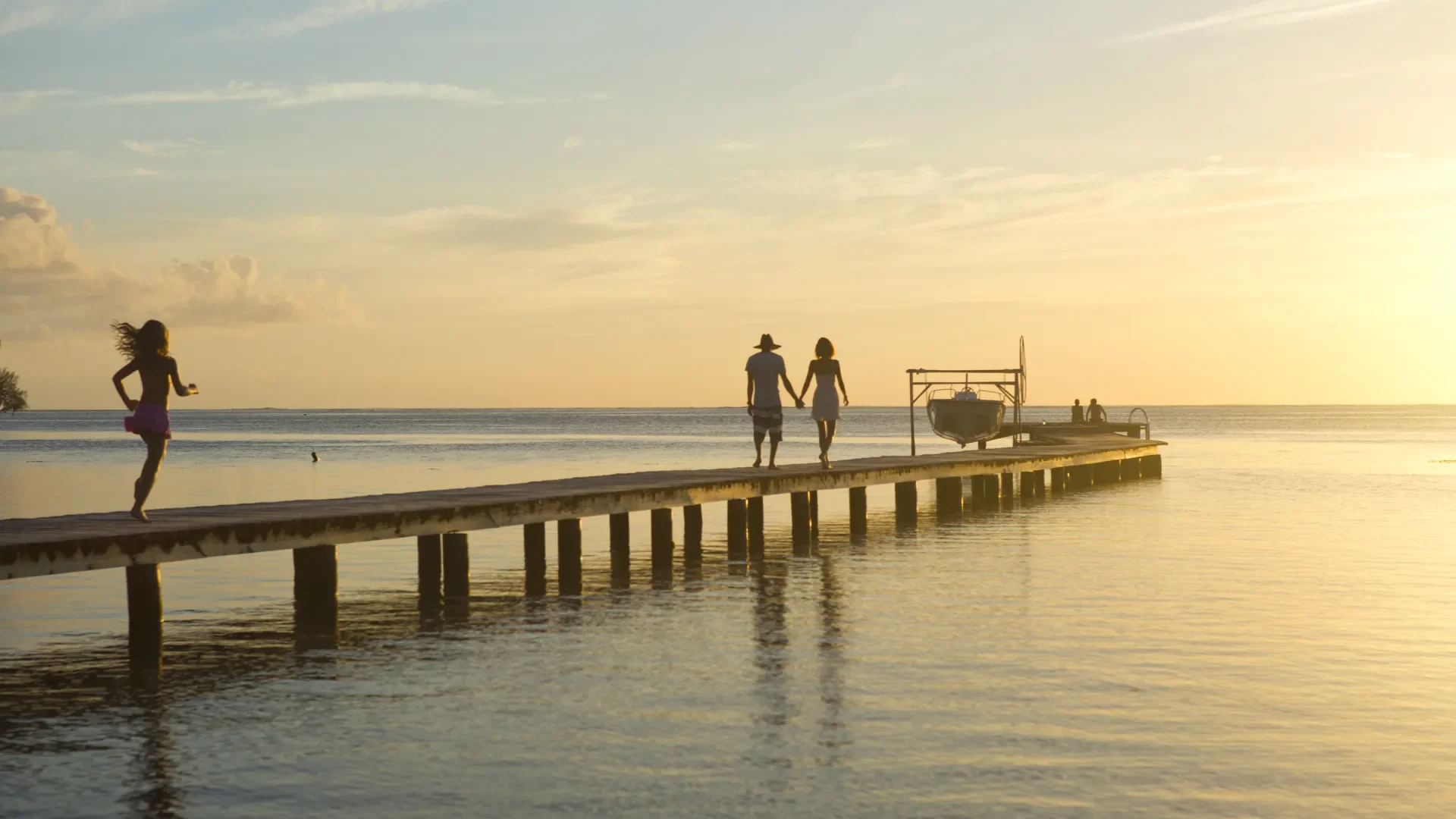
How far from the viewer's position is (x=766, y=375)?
19875mm

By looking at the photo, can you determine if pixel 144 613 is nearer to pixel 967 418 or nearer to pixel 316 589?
pixel 316 589

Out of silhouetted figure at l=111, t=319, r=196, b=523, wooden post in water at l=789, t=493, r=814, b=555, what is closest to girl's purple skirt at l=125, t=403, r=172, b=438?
silhouetted figure at l=111, t=319, r=196, b=523

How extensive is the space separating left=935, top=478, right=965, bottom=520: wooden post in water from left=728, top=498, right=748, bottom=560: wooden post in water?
7266mm

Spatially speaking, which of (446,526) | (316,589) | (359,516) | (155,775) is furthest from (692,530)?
(155,775)

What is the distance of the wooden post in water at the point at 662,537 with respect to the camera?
19.7m

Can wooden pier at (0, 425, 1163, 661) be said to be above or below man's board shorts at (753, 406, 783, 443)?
below

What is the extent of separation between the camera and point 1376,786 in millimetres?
7918

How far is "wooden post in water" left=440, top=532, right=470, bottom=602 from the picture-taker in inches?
632

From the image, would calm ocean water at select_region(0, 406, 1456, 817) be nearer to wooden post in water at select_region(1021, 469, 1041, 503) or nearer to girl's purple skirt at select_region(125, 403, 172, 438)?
girl's purple skirt at select_region(125, 403, 172, 438)

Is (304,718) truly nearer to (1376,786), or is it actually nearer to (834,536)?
(1376,786)

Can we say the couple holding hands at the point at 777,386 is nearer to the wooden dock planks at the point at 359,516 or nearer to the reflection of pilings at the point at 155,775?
the wooden dock planks at the point at 359,516

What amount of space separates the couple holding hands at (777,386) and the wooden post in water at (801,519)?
198cm

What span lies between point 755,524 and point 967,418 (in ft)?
67.4

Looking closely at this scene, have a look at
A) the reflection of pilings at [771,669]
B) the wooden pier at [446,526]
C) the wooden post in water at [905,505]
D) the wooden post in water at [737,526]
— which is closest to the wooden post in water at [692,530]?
the wooden pier at [446,526]
